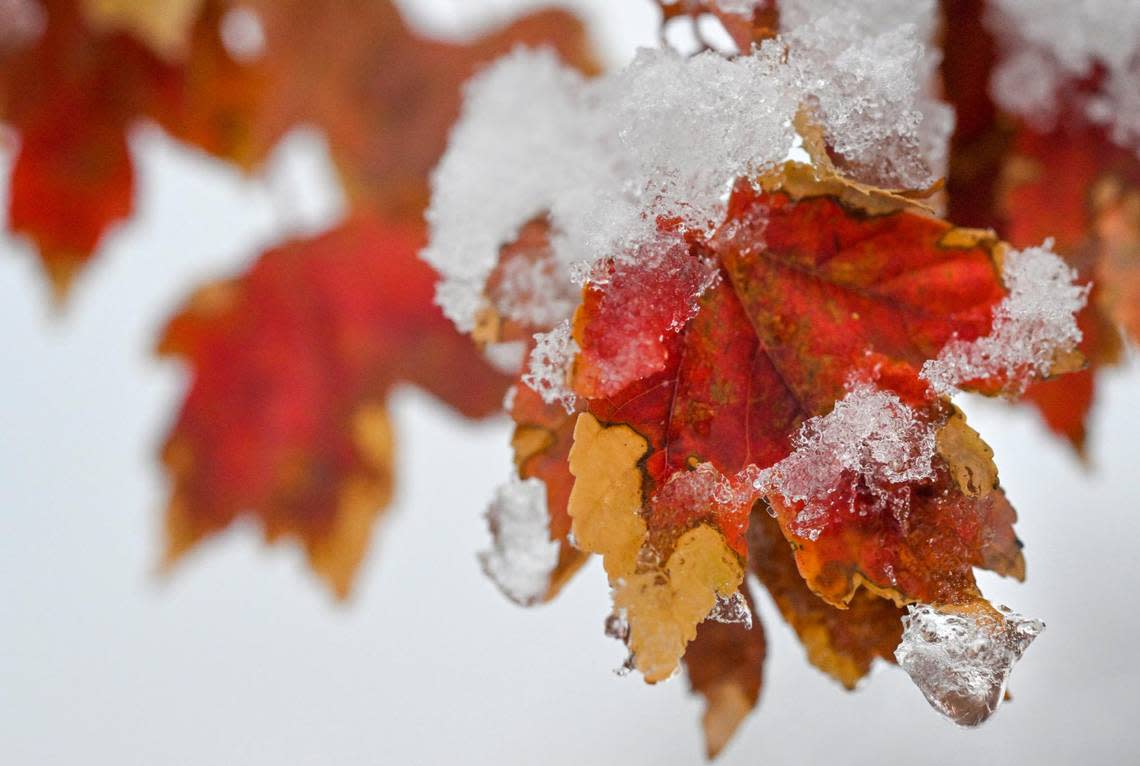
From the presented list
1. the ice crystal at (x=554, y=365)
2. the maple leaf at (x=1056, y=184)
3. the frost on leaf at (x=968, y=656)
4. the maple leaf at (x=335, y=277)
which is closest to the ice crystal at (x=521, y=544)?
the ice crystal at (x=554, y=365)

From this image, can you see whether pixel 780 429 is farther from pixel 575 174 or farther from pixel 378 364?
pixel 378 364

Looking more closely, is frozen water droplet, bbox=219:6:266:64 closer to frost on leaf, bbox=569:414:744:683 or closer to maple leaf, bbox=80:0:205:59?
maple leaf, bbox=80:0:205:59

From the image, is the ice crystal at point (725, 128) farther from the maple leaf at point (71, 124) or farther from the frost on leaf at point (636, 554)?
the maple leaf at point (71, 124)

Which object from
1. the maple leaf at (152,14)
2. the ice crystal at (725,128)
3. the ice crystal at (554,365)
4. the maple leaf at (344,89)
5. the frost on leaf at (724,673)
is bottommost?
the frost on leaf at (724,673)

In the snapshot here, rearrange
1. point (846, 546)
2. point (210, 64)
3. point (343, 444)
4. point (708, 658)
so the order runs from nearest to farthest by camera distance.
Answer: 1. point (846, 546)
2. point (708, 658)
3. point (210, 64)
4. point (343, 444)

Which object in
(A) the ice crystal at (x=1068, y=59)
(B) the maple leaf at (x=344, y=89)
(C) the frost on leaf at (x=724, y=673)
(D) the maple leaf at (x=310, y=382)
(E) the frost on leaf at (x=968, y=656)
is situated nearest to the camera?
(E) the frost on leaf at (x=968, y=656)

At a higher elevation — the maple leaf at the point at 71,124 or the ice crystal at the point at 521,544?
the maple leaf at the point at 71,124

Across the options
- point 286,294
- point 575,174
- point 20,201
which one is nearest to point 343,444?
point 286,294

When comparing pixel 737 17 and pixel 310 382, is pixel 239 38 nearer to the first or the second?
pixel 310 382
